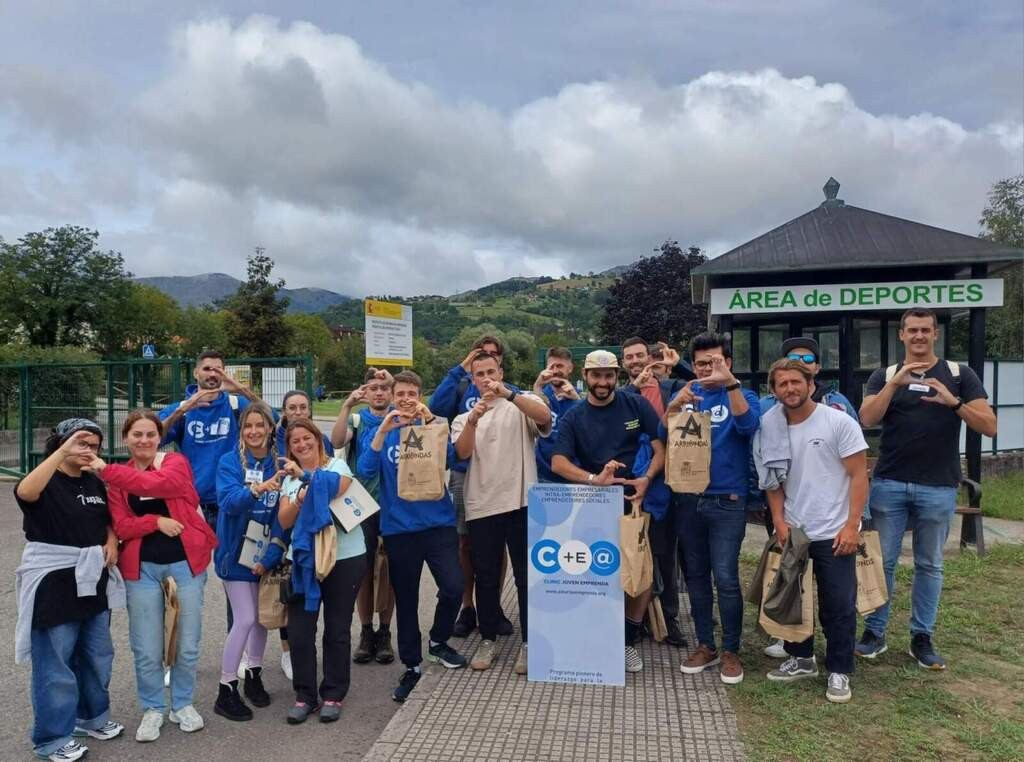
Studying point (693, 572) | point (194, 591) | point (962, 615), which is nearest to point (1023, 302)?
point (962, 615)

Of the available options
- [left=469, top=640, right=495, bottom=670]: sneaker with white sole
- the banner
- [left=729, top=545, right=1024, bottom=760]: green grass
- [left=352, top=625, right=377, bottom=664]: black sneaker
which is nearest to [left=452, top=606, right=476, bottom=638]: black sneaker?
[left=469, top=640, right=495, bottom=670]: sneaker with white sole

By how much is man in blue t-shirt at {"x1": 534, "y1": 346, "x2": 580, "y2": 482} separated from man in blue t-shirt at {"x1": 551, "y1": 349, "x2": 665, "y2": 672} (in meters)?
0.19

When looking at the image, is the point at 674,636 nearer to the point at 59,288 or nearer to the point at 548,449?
the point at 548,449

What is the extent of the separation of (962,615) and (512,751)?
394 cm

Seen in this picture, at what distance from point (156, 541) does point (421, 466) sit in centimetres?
143

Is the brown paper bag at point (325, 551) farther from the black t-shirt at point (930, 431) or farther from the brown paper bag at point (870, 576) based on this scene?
the black t-shirt at point (930, 431)

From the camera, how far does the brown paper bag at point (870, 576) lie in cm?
A: 432

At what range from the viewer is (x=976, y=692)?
4348mm

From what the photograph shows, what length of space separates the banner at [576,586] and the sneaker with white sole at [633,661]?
0.17m

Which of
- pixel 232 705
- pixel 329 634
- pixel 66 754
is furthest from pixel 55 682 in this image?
pixel 329 634

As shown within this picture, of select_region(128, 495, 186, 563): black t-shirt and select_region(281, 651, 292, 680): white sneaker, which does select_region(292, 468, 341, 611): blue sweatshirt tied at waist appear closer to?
select_region(128, 495, 186, 563): black t-shirt

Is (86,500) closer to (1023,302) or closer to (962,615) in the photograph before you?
(962,615)

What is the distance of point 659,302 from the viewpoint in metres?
35.4

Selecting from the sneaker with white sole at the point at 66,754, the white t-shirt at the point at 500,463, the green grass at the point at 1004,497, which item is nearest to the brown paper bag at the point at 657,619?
the white t-shirt at the point at 500,463
